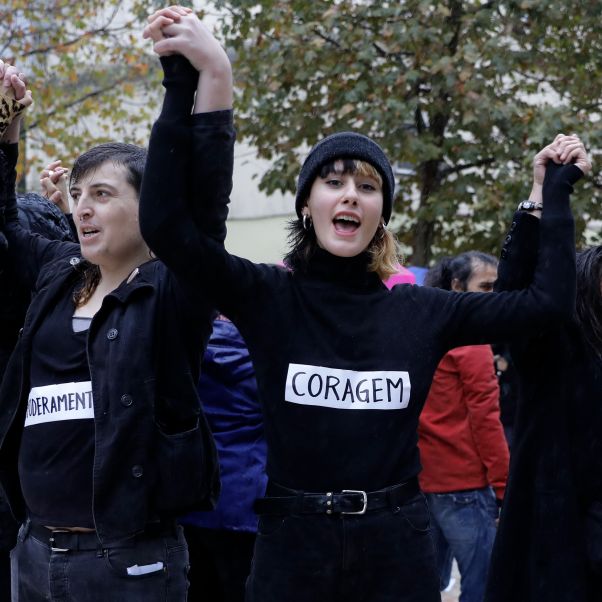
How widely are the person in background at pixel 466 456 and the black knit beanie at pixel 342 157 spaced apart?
255 cm

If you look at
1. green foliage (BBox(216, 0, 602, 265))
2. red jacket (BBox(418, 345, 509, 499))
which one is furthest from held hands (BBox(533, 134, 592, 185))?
green foliage (BBox(216, 0, 602, 265))

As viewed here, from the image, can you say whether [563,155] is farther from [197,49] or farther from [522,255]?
[197,49]

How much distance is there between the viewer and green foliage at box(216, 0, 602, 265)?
884 centimetres

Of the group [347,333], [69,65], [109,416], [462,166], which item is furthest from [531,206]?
Result: [69,65]

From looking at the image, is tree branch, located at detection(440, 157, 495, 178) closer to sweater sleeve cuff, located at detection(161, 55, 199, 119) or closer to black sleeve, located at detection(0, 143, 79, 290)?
black sleeve, located at detection(0, 143, 79, 290)

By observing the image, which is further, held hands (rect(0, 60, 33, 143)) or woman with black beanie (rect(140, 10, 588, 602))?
held hands (rect(0, 60, 33, 143))

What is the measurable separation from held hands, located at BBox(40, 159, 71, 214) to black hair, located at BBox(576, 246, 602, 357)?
1801 mm

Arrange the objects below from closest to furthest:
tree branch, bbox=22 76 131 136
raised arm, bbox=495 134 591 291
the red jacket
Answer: raised arm, bbox=495 134 591 291
the red jacket
tree branch, bbox=22 76 131 136

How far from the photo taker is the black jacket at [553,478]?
3.31 metres

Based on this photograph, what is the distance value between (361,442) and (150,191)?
2.68ft

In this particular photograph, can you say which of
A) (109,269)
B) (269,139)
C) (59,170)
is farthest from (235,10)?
(109,269)

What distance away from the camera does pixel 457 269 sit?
5.85m

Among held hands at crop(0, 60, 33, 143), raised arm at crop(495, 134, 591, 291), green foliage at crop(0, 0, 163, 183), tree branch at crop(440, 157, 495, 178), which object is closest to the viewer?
raised arm at crop(495, 134, 591, 291)

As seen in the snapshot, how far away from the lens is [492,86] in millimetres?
9289
